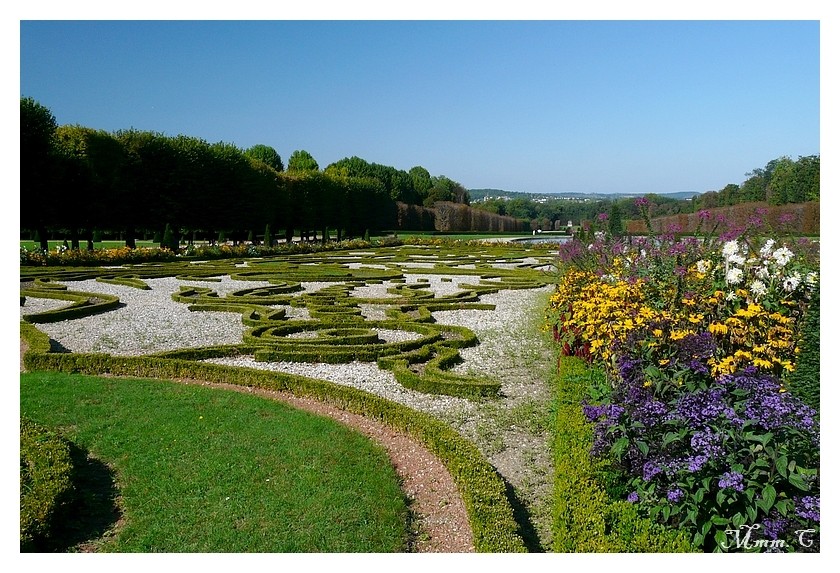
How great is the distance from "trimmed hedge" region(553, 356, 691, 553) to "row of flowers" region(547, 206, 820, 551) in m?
0.12

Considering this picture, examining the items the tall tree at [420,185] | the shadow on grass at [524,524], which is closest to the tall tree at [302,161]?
the tall tree at [420,185]

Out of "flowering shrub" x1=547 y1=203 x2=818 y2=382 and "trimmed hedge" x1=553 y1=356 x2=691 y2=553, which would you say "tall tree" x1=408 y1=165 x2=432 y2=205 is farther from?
"trimmed hedge" x1=553 y1=356 x2=691 y2=553

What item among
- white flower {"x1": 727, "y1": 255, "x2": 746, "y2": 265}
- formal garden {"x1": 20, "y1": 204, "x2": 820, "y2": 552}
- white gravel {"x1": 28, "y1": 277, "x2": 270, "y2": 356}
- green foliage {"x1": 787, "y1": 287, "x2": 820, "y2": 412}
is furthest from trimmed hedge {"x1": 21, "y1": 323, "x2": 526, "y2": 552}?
white flower {"x1": 727, "y1": 255, "x2": 746, "y2": 265}

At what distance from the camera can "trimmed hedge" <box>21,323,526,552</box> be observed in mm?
3490

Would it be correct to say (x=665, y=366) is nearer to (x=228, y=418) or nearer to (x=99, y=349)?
(x=228, y=418)

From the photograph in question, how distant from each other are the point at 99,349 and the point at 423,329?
4.06 metres

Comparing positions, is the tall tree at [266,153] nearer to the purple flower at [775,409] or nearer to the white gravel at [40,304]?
the white gravel at [40,304]

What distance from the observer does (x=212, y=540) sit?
340 cm

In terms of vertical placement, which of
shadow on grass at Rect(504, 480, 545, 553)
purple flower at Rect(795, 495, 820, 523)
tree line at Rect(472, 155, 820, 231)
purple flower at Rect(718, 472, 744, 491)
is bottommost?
shadow on grass at Rect(504, 480, 545, 553)

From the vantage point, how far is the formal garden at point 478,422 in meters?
3.19

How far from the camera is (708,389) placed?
3.96 metres

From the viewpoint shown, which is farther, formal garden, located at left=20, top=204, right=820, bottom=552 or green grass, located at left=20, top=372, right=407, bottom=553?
green grass, located at left=20, top=372, right=407, bottom=553

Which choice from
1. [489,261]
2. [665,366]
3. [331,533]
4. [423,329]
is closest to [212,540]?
[331,533]

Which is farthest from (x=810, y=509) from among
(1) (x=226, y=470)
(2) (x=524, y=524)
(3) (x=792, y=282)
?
(1) (x=226, y=470)
